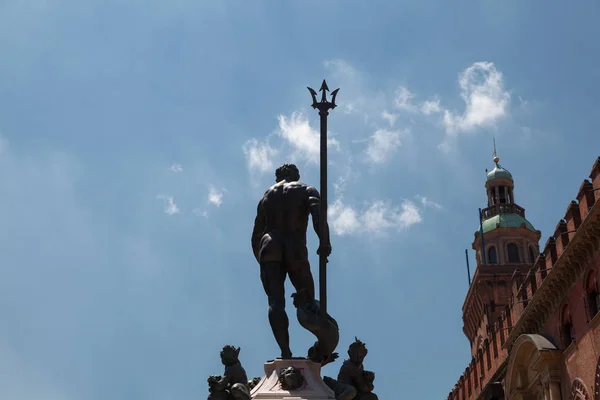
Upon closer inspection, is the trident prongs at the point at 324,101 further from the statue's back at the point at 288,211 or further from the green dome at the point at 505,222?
the green dome at the point at 505,222

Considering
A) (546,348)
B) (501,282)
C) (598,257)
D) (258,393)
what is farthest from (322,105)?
(501,282)

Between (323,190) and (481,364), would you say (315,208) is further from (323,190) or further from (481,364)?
(481,364)

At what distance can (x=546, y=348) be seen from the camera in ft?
111

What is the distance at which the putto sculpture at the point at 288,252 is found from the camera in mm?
9648

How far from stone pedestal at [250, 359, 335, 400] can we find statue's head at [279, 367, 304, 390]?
0.13 ft

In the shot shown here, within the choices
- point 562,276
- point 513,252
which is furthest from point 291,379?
point 513,252

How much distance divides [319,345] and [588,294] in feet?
77.7

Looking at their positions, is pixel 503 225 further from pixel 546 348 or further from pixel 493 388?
pixel 546 348

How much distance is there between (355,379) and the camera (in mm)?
9102

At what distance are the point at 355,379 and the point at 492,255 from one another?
186ft

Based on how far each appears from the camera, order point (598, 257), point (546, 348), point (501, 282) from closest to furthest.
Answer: point (598, 257) → point (546, 348) → point (501, 282)

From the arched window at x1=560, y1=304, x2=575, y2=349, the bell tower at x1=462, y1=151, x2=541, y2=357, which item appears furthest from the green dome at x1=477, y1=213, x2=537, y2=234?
the arched window at x1=560, y1=304, x2=575, y2=349

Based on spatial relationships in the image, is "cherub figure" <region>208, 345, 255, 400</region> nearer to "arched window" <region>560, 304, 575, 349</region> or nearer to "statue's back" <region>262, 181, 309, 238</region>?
"statue's back" <region>262, 181, 309, 238</region>

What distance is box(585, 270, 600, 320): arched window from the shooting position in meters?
30.2
